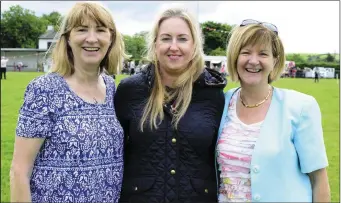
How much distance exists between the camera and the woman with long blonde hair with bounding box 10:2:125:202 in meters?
3.37

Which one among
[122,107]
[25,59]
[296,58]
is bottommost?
[25,59]

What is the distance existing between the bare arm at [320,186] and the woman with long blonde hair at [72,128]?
1.56 m

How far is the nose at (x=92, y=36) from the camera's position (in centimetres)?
366

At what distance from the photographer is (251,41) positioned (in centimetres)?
351

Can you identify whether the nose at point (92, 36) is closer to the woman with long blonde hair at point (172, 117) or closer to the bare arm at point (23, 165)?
the woman with long blonde hair at point (172, 117)

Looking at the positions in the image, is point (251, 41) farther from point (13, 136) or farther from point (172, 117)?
point (13, 136)

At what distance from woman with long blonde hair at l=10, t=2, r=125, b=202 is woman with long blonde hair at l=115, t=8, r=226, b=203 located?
0.55 ft

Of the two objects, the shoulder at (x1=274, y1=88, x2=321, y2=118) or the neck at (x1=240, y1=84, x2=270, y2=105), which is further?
the neck at (x1=240, y1=84, x2=270, y2=105)

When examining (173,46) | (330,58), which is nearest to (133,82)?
(173,46)

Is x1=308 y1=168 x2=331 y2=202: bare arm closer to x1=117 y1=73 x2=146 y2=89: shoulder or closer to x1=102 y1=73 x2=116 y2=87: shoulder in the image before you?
x1=117 y1=73 x2=146 y2=89: shoulder

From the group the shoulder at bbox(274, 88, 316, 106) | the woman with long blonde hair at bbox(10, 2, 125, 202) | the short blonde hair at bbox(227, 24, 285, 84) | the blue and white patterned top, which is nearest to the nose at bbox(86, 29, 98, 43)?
the woman with long blonde hair at bbox(10, 2, 125, 202)

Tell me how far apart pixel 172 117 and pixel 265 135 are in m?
0.82

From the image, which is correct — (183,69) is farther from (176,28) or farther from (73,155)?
(73,155)

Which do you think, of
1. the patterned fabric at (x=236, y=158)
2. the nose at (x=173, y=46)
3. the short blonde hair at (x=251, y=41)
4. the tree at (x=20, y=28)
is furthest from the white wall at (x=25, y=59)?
the patterned fabric at (x=236, y=158)
